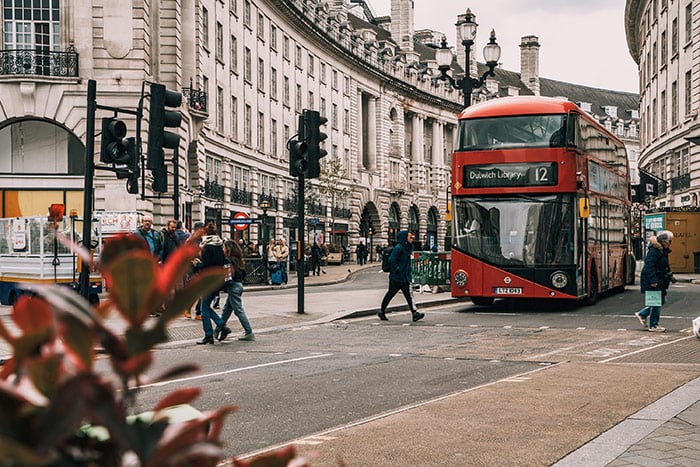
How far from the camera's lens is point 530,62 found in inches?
4710

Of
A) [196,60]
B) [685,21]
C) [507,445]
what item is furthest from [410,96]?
[507,445]

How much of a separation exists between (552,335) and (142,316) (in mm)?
14267

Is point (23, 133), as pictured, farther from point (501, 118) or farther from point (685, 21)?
point (685, 21)

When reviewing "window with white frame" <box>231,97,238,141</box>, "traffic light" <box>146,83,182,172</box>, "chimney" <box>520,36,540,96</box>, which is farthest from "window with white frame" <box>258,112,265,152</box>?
"chimney" <box>520,36,540,96</box>

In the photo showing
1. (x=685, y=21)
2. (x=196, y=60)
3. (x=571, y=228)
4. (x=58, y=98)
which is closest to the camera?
(x=571, y=228)

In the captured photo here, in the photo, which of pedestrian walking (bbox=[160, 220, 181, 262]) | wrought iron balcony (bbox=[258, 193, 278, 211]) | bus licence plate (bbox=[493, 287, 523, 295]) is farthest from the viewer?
wrought iron balcony (bbox=[258, 193, 278, 211])

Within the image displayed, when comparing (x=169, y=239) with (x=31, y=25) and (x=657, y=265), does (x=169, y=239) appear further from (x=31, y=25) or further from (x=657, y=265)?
(x=31, y=25)

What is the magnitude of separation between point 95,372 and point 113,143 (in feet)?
41.0

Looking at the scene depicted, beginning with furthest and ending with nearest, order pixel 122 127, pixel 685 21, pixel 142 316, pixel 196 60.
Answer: pixel 685 21 < pixel 196 60 < pixel 122 127 < pixel 142 316

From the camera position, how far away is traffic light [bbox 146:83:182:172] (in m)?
13.5

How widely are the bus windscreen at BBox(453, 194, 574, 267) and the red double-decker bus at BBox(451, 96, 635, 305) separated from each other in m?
0.02

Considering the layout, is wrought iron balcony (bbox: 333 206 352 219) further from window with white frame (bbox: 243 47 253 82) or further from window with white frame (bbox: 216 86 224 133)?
window with white frame (bbox: 216 86 224 133)

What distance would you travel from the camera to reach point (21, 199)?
111ft

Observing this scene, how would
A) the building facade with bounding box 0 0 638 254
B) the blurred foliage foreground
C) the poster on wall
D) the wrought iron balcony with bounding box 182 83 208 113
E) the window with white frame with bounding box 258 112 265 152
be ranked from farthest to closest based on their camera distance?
the window with white frame with bounding box 258 112 265 152, the wrought iron balcony with bounding box 182 83 208 113, the building facade with bounding box 0 0 638 254, the poster on wall, the blurred foliage foreground
